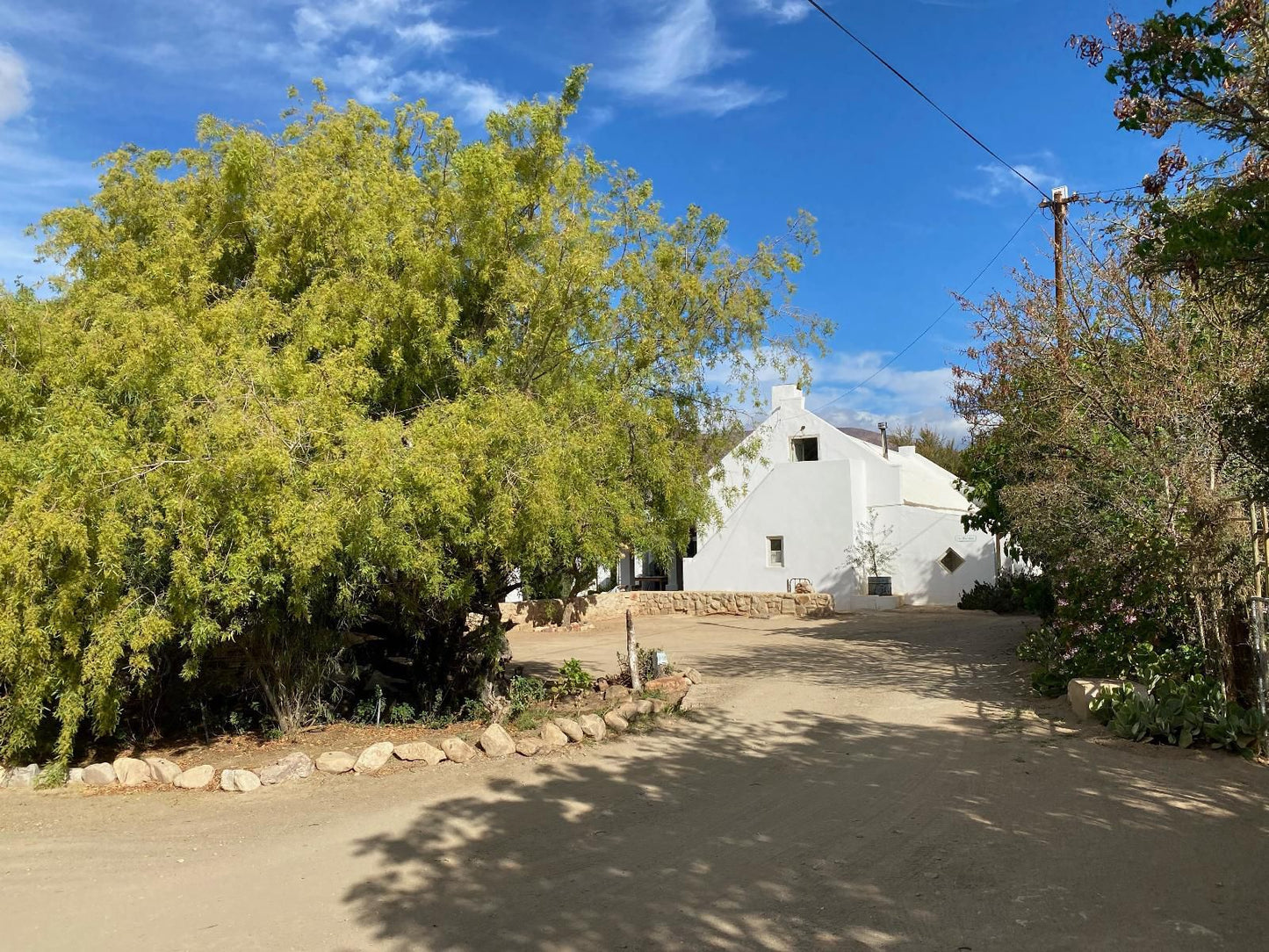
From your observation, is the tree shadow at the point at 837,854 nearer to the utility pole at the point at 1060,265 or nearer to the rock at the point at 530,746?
the rock at the point at 530,746

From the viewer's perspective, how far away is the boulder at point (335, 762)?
25.9ft

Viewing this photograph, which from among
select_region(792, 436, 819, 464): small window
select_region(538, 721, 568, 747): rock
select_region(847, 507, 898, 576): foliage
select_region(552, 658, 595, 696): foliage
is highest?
select_region(792, 436, 819, 464): small window

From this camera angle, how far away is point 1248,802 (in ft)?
20.5

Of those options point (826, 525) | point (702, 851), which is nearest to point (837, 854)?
point (702, 851)

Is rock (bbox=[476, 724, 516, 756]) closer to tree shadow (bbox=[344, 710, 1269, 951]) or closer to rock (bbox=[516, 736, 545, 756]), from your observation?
rock (bbox=[516, 736, 545, 756])

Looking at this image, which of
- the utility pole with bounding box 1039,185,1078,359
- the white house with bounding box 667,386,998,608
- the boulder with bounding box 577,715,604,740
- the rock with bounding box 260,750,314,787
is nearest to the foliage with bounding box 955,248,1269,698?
the utility pole with bounding box 1039,185,1078,359

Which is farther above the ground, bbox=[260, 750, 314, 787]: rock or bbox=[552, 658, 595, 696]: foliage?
bbox=[552, 658, 595, 696]: foliage

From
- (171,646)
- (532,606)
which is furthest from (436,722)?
(532,606)

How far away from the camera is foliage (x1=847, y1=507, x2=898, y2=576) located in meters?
25.6

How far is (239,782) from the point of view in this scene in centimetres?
754

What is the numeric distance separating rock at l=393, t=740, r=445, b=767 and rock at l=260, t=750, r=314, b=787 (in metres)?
0.74

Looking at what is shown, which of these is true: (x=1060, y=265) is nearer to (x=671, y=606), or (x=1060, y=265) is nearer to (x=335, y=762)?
(x=335, y=762)

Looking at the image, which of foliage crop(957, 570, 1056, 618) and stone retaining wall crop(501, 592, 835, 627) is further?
stone retaining wall crop(501, 592, 835, 627)

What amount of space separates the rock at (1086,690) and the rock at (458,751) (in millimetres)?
5821
